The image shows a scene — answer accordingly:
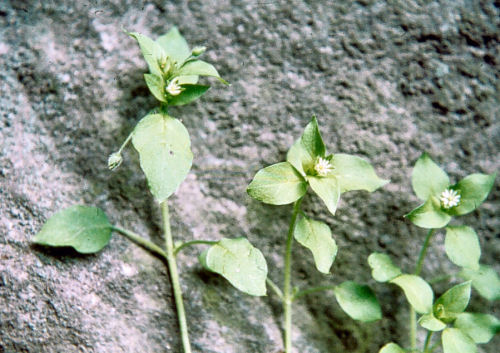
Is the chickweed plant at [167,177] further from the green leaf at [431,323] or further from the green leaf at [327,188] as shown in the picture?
the green leaf at [431,323]

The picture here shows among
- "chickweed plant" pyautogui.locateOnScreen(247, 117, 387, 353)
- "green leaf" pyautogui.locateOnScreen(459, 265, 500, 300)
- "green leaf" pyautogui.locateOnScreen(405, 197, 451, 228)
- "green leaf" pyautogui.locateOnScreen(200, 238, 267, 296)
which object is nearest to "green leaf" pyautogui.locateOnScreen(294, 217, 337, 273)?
"chickweed plant" pyautogui.locateOnScreen(247, 117, 387, 353)

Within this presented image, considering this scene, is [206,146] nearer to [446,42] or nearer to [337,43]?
[337,43]

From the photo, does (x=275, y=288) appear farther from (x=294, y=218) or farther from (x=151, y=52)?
(x=151, y=52)

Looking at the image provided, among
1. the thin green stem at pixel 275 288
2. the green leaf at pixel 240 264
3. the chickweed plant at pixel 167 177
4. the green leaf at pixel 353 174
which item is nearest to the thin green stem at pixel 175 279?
the chickweed plant at pixel 167 177

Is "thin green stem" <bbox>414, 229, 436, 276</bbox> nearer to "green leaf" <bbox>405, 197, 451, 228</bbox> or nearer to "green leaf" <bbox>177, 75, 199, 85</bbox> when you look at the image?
"green leaf" <bbox>405, 197, 451, 228</bbox>

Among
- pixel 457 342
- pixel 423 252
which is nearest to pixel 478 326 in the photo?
pixel 457 342

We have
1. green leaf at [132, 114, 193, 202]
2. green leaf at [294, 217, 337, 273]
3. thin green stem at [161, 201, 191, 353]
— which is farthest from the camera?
thin green stem at [161, 201, 191, 353]
